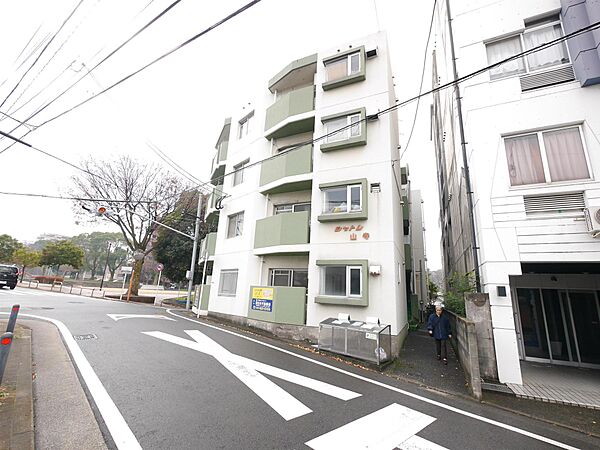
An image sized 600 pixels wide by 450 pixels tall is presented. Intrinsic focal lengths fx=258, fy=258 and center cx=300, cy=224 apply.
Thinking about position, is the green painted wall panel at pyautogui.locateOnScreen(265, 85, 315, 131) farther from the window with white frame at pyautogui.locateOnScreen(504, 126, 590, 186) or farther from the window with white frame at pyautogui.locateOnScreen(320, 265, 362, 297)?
the window with white frame at pyautogui.locateOnScreen(504, 126, 590, 186)

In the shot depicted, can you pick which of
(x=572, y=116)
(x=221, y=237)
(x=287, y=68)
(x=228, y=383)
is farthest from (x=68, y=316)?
(x=572, y=116)

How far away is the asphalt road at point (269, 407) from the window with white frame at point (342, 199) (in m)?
5.50

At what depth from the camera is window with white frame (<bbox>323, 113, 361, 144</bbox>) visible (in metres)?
10.8

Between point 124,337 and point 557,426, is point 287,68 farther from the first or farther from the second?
point 557,426

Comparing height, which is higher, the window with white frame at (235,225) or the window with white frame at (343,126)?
the window with white frame at (343,126)

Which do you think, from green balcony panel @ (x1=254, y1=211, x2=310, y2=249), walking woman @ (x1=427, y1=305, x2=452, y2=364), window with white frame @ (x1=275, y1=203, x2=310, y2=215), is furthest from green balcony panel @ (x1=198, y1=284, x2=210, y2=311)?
walking woman @ (x1=427, y1=305, x2=452, y2=364)

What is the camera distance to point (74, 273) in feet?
209

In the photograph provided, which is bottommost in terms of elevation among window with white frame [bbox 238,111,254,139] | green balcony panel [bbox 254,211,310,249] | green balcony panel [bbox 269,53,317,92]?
green balcony panel [bbox 254,211,310,249]

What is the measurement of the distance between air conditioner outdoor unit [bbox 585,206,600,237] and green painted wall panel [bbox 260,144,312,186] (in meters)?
8.64

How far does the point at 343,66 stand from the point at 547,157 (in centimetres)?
878

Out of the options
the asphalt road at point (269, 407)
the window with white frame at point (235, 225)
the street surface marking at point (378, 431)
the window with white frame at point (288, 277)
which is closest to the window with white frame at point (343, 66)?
the window with white frame at point (235, 225)

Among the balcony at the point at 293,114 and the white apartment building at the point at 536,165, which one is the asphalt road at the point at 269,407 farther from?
the balcony at the point at 293,114

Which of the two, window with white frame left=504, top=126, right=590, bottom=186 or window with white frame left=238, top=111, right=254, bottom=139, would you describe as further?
window with white frame left=238, top=111, right=254, bottom=139

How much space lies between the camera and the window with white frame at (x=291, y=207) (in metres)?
12.4
